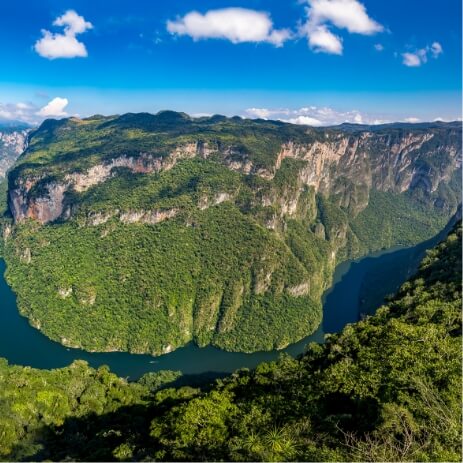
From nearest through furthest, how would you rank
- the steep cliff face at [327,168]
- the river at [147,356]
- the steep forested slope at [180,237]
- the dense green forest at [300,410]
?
the dense green forest at [300,410], the river at [147,356], the steep forested slope at [180,237], the steep cliff face at [327,168]

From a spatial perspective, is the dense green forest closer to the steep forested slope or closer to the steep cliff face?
the steep forested slope

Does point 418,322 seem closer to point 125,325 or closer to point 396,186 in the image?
point 125,325

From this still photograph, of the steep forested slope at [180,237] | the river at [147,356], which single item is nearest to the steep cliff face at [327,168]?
the steep forested slope at [180,237]

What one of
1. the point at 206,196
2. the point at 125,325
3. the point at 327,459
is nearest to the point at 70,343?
the point at 125,325

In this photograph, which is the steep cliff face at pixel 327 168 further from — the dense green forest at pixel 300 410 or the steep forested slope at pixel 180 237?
the dense green forest at pixel 300 410

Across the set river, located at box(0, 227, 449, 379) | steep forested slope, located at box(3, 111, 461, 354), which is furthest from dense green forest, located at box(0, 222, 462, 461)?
steep forested slope, located at box(3, 111, 461, 354)

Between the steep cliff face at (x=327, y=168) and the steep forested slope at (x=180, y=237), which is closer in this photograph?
the steep forested slope at (x=180, y=237)
